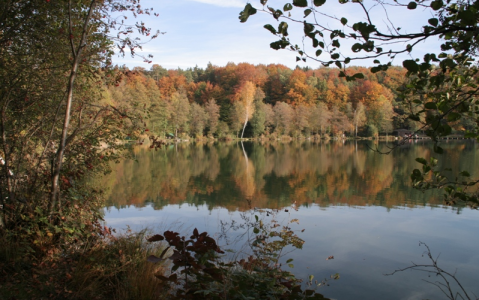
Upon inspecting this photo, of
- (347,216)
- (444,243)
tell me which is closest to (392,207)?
(347,216)

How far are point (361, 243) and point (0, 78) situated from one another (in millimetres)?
6979

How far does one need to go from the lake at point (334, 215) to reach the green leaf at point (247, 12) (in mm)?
1608

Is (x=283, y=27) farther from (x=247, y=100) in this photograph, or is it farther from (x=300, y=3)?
(x=247, y=100)

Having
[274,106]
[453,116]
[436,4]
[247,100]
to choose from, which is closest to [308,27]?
[436,4]

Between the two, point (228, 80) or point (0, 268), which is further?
point (228, 80)

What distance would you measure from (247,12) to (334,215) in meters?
9.00

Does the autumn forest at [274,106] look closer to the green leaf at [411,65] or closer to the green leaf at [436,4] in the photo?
the green leaf at [436,4]

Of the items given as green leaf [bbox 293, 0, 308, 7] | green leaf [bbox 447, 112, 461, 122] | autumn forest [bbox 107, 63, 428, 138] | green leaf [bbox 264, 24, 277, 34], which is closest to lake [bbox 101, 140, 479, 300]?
green leaf [bbox 447, 112, 461, 122]

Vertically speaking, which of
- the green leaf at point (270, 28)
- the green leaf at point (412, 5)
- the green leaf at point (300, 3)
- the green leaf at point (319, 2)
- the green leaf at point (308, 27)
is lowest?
the green leaf at point (270, 28)

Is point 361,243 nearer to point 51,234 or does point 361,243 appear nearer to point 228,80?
point 51,234

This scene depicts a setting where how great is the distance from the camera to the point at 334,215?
10.2 meters

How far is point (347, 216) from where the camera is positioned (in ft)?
33.2

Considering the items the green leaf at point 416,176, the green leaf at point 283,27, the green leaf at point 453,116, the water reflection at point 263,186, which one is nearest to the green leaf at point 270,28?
the green leaf at point 283,27

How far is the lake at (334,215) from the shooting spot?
6.11 metres
